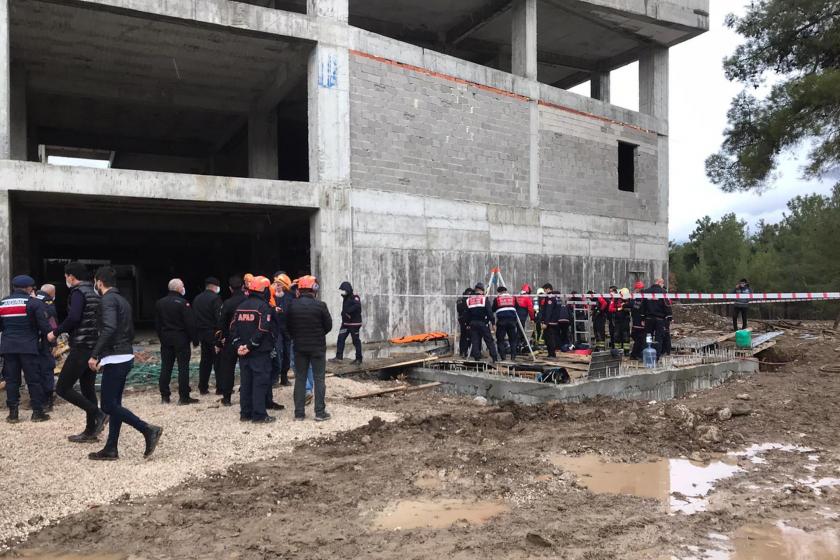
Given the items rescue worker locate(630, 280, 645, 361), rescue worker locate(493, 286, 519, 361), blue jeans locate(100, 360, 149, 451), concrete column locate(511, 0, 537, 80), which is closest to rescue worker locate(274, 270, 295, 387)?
blue jeans locate(100, 360, 149, 451)

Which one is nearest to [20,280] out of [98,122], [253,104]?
[253,104]

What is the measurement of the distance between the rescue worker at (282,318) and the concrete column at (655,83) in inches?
653

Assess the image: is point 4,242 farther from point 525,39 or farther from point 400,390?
point 525,39

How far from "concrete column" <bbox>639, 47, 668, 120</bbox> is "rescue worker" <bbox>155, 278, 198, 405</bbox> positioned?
1821 cm

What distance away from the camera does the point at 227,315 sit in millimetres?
9164

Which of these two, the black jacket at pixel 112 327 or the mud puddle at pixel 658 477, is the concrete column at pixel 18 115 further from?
the mud puddle at pixel 658 477

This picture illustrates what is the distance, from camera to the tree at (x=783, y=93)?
56.7ft

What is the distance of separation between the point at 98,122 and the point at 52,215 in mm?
4819

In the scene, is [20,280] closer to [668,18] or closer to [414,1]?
[414,1]

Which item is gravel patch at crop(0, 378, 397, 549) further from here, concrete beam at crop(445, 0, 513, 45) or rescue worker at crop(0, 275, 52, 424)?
concrete beam at crop(445, 0, 513, 45)

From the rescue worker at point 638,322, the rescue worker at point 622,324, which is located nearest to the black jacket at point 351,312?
the rescue worker at point 638,322

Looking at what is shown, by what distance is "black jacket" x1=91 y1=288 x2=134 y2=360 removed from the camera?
6.03 metres

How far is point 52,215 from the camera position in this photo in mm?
18328

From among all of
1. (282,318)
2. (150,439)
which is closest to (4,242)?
(282,318)
